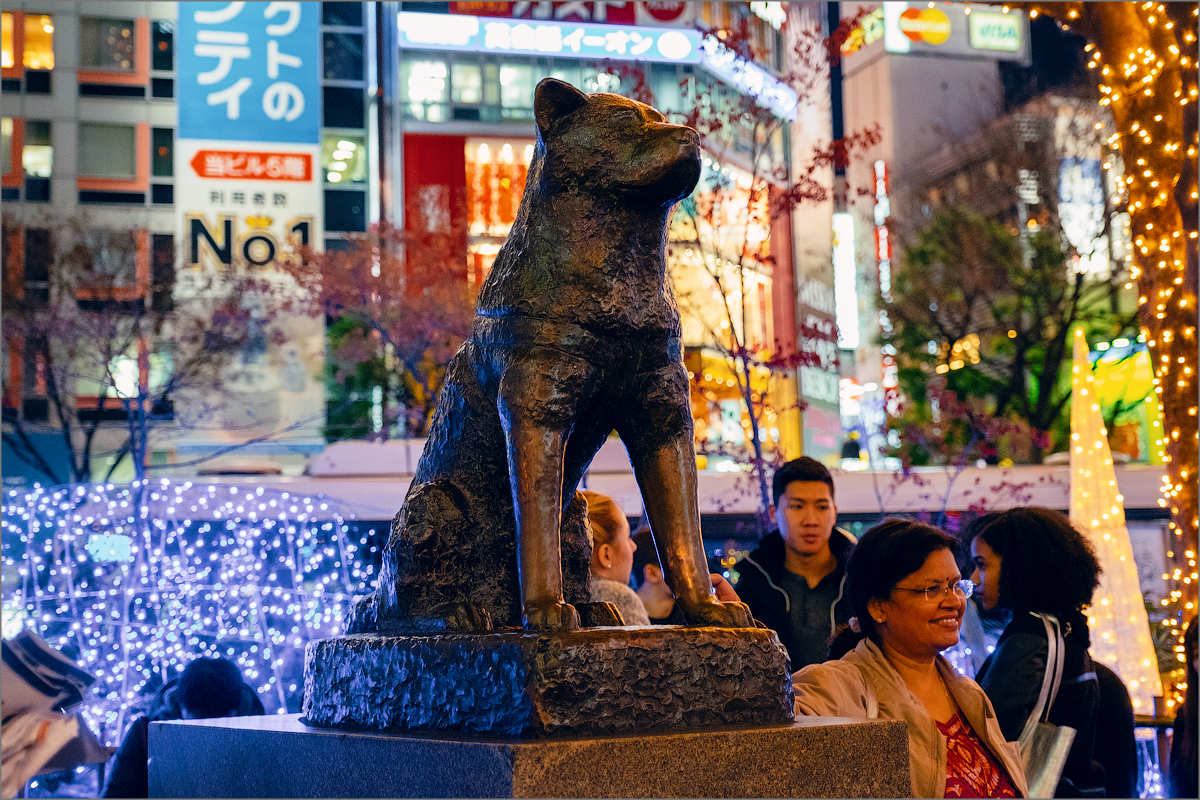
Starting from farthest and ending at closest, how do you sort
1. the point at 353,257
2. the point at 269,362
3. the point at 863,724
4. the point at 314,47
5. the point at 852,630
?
the point at 314,47, the point at 269,362, the point at 353,257, the point at 852,630, the point at 863,724

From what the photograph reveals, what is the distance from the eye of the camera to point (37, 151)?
18.7 metres

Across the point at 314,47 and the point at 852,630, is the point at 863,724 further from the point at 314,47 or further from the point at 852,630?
the point at 314,47

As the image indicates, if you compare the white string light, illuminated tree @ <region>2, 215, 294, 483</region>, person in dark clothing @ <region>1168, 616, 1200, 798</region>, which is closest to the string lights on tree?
the white string light

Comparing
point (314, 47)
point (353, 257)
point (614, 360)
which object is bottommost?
point (614, 360)

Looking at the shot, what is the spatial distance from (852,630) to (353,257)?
1361 centimetres

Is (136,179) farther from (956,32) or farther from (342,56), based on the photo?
(956,32)

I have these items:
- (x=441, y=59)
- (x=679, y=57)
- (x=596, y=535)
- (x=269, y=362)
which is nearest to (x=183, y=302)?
(x=269, y=362)

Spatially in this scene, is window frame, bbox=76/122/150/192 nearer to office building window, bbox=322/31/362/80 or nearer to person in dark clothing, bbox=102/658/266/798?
office building window, bbox=322/31/362/80

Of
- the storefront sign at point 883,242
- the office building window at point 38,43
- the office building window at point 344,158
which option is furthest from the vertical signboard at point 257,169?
the storefront sign at point 883,242

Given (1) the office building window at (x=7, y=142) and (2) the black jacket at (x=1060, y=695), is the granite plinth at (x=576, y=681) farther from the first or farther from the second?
(1) the office building window at (x=7, y=142)

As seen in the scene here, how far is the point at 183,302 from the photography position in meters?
16.4

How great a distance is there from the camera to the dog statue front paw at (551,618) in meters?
1.74

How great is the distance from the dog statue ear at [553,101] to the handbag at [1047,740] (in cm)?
192

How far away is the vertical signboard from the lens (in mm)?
17828
